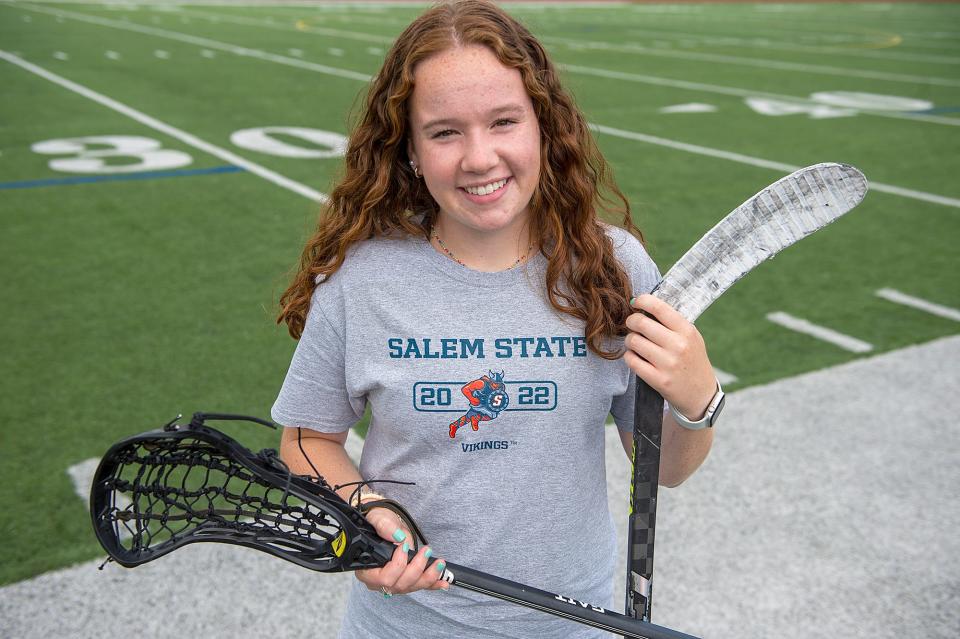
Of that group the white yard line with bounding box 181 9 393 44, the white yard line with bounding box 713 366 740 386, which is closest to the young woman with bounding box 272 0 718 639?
the white yard line with bounding box 713 366 740 386

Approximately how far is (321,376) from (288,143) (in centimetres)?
866

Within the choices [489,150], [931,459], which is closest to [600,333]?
[489,150]

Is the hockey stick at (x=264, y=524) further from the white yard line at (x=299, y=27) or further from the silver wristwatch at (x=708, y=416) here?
the white yard line at (x=299, y=27)

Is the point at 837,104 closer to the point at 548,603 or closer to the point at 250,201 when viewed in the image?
the point at 250,201

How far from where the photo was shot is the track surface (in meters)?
3.15

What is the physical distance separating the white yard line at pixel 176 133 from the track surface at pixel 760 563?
332 cm

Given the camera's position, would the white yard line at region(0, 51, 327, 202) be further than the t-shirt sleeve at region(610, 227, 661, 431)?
Yes

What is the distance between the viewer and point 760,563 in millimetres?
3461

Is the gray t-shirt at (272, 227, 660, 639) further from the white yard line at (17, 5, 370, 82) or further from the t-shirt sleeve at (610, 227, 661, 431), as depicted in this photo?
the white yard line at (17, 5, 370, 82)

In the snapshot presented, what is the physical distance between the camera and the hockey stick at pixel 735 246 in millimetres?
1494

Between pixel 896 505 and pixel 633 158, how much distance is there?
6.28 meters

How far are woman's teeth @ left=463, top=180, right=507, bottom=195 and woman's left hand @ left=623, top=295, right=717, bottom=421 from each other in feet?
1.04

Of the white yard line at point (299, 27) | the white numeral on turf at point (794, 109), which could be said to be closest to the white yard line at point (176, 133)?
the white numeral on turf at point (794, 109)

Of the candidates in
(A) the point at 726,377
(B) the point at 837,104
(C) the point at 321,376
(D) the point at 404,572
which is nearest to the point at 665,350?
(D) the point at 404,572
